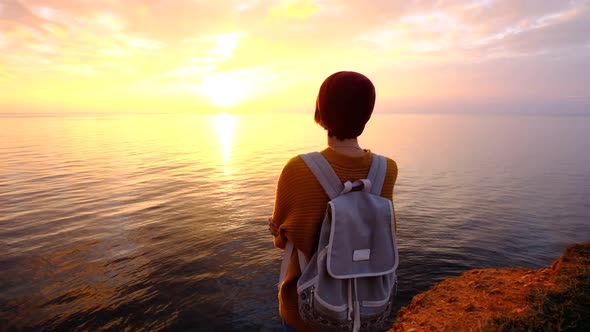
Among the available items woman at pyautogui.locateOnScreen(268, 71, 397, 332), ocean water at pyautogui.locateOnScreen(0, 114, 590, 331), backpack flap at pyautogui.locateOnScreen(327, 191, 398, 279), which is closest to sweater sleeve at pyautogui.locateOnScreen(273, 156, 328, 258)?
woman at pyautogui.locateOnScreen(268, 71, 397, 332)

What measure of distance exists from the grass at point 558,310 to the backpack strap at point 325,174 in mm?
4985

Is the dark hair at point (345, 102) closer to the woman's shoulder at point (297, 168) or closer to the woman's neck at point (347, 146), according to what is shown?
the woman's neck at point (347, 146)

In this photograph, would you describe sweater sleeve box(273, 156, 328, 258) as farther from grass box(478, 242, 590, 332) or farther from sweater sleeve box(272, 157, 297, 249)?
grass box(478, 242, 590, 332)

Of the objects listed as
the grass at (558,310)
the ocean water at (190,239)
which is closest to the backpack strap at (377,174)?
the grass at (558,310)

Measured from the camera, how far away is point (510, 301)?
22.3 feet

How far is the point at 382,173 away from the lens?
2.19 meters

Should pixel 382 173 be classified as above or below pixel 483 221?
above

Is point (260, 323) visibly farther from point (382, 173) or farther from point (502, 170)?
point (502, 170)

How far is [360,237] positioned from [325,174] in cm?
46

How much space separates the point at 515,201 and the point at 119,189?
24903 millimetres

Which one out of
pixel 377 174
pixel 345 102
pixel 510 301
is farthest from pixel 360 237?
pixel 510 301

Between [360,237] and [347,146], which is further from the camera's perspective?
[347,146]

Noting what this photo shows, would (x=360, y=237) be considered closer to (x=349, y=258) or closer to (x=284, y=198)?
(x=349, y=258)

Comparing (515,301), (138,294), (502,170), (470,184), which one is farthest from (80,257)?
(502,170)
